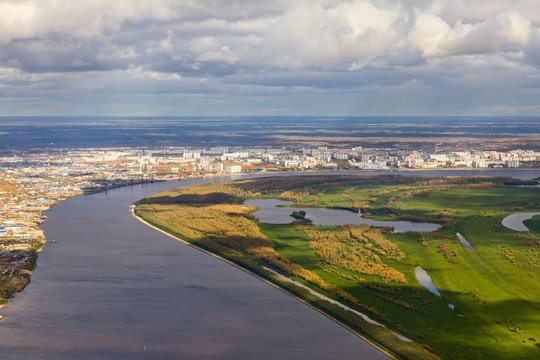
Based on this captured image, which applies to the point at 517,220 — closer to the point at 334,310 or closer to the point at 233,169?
the point at 334,310

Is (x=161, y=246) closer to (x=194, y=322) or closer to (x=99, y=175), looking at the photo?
(x=194, y=322)

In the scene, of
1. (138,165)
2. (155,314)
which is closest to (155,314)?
(155,314)

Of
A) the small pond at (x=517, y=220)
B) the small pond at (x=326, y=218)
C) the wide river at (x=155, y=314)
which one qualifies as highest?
the small pond at (x=517, y=220)

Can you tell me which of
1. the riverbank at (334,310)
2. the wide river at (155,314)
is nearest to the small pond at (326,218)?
the wide river at (155,314)

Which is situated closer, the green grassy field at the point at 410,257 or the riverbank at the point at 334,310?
the riverbank at the point at 334,310

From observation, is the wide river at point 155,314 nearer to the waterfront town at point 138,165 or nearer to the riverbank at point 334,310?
the riverbank at point 334,310

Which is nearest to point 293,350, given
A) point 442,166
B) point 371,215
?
point 371,215
